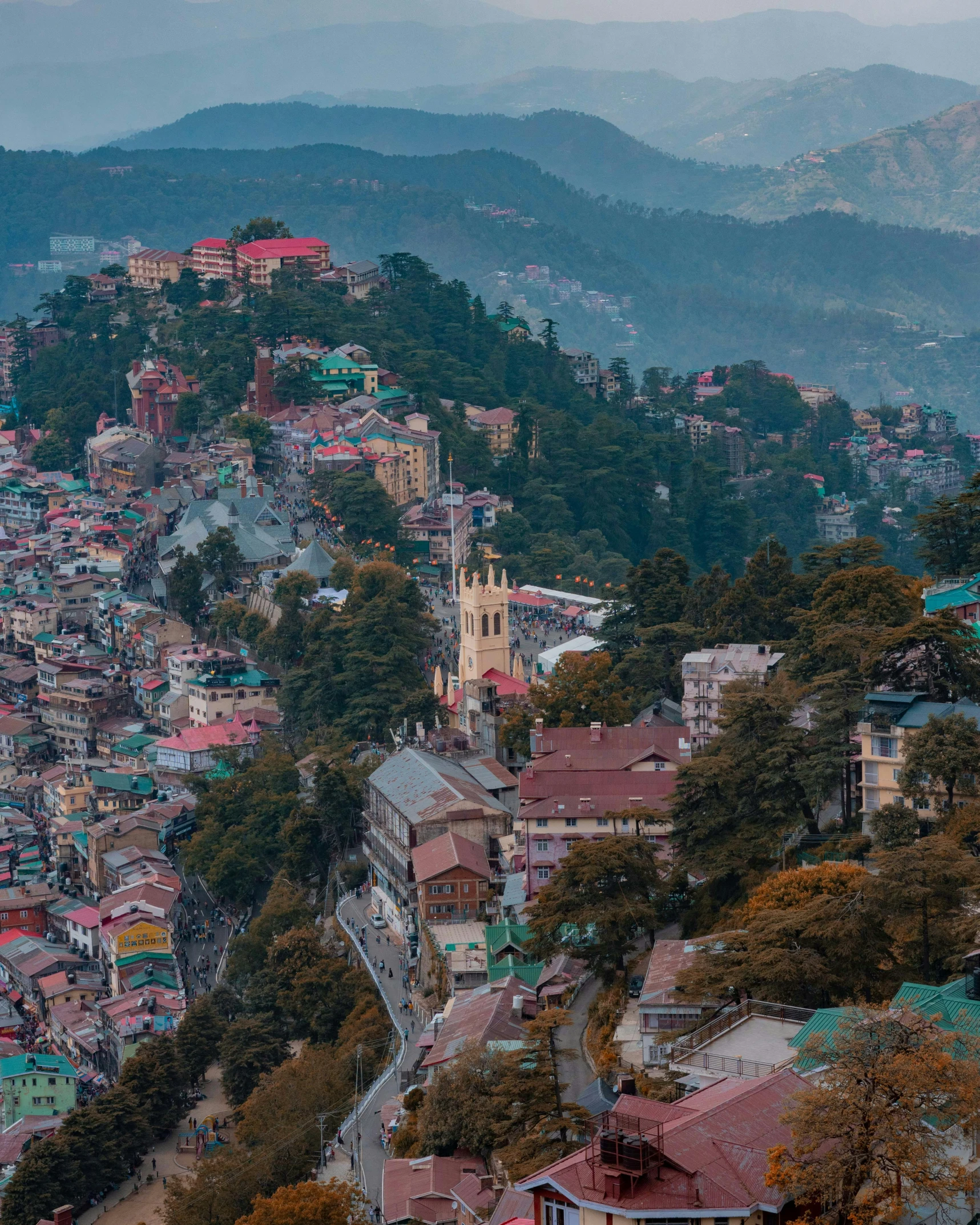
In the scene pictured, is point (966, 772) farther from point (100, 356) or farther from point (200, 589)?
point (100, 356)

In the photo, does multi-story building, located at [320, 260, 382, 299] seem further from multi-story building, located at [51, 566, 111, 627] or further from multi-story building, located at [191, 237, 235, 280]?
multi-story building, located at [51, 566, 111, 627]

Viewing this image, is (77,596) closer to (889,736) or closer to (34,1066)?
(34,1066)

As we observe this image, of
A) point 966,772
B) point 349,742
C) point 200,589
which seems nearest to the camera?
point 966,772

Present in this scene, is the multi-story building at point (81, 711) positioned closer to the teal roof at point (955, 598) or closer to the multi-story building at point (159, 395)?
the multi-story building at point (159, 395)

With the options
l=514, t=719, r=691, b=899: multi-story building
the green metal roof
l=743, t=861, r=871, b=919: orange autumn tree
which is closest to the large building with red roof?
l=743, t=861, r=871, b=919: orange autumn tree

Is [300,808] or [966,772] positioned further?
[300,808]

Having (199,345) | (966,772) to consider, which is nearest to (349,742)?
(966,772)

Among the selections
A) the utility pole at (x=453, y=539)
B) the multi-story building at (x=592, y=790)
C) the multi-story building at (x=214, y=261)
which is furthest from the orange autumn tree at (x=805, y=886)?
the multi-story building at (x=214, y=261)
